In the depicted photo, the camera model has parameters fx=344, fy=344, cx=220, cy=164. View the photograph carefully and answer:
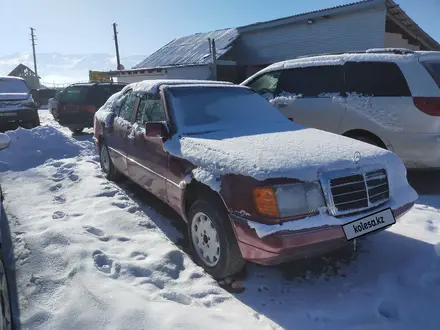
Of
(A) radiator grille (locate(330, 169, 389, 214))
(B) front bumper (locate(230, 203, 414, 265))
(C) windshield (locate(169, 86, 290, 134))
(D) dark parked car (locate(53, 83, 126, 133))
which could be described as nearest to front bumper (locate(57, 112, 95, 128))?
(D) dark parked car (locate(53, 83, 126, 133))

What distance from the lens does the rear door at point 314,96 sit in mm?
5301

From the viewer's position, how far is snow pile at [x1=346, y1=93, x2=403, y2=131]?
4625mm

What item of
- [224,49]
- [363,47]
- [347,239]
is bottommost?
[347,239]

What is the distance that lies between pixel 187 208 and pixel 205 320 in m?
1.16

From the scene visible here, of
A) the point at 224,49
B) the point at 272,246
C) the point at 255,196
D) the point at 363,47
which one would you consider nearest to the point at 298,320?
the point at 272,246

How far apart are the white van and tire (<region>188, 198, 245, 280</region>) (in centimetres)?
313

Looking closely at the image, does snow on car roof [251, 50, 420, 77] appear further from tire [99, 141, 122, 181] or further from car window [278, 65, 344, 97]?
tire [99, 141, 122, 181]

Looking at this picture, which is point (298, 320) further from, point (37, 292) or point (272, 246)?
point (37, 292)

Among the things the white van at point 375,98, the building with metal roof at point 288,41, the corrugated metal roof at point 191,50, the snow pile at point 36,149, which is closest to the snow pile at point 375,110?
the white van at point 375,98

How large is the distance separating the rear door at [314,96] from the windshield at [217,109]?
1590mm

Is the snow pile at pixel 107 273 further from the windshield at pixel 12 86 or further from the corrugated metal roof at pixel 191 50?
the corrugated metal roof at pixel 191 50

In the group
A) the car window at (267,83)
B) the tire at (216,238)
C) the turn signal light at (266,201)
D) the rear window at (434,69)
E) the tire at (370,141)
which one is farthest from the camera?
the car window at (267,83)

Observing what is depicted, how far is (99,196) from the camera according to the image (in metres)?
4.76

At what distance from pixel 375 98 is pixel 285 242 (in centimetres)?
340
